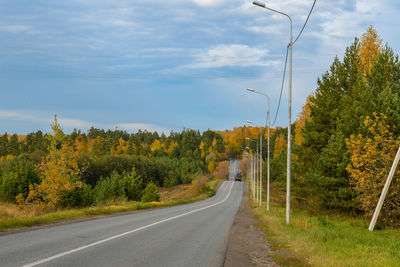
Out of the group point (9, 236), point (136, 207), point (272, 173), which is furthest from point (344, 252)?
point (272, 173)

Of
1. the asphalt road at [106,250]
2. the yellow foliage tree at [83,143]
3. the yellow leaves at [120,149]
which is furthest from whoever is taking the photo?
the yellow leaves at [120,149]

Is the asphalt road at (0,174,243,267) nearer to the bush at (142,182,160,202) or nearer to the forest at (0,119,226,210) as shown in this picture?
the forest at (0,119,226,210)

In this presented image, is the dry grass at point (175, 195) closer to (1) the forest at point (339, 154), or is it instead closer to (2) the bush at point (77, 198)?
(1) the forest at point (339, 154)

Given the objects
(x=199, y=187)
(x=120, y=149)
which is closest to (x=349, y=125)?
(x=199, y=187)

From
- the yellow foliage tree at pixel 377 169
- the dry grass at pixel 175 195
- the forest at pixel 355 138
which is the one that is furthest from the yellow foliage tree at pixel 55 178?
the dry grass at pixel 175 195

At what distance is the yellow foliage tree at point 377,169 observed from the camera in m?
19.0

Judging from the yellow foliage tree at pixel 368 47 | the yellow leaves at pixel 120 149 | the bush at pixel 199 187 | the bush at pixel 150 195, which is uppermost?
the yellow foliage tree at pixel 368 47

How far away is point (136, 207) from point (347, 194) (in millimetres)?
16147

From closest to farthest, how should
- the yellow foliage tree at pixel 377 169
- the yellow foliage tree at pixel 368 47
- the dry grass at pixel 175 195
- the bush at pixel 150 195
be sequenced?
the yellow foliage tree at pixel 377 169 → the yellow foliage tree at pixel 368 47 → the bush at pixel 150 195 → the dry grass at pixel 175 195

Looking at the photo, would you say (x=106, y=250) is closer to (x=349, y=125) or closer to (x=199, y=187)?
(x=349, y=125)

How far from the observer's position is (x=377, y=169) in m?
19.0

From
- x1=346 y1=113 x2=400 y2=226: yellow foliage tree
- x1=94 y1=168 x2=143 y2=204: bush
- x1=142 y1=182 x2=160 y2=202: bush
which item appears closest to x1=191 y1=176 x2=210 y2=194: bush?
x1=94 y1=168 x2=143 y2=204: bush

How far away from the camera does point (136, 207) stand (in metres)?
28.2

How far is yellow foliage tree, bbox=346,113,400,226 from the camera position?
1903 centimetres
